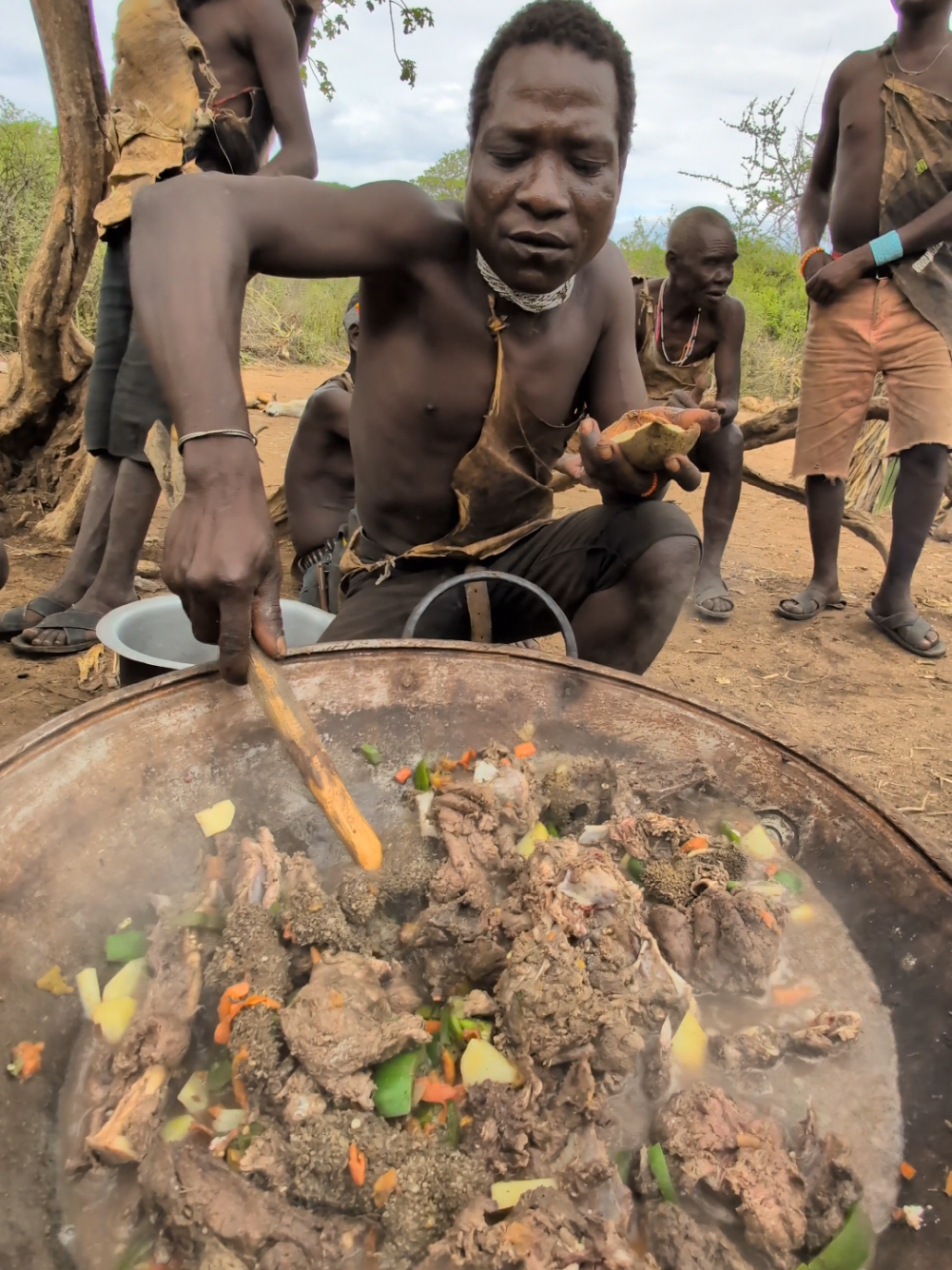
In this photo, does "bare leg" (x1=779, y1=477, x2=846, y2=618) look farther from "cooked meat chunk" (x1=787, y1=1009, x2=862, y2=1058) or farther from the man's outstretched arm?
"cooked meat chunk" (x1=787, y1=1009, x2=862, y2=1058)

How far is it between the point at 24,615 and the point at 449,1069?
2878 millimetres

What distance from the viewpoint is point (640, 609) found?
2121 mm

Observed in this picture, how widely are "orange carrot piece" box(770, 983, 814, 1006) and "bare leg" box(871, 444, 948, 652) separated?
10.6 feet

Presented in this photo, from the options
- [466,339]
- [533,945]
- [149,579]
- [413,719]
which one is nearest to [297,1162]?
[533,945]

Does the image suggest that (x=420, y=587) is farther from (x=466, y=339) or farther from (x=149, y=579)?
(x=149, y=579)

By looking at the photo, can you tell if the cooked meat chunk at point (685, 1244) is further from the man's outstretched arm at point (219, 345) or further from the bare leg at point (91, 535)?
the bare leg at point (91, 535)

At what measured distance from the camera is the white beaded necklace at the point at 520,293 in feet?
6.51

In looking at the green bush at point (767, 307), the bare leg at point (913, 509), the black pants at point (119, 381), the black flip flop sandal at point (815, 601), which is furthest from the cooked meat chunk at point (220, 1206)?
the green bush at point (767, 307)

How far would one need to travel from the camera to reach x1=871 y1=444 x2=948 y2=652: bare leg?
12.5ft

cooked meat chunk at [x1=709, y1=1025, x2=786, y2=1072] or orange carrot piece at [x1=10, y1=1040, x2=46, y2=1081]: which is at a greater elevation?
orange carrot piece at [x1=10, y1=1040, x2=46, y2=1081]

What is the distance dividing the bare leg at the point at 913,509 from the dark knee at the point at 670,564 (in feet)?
7.88

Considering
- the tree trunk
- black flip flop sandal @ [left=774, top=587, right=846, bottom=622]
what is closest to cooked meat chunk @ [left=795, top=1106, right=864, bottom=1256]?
black flip flop sandal @ [left=774, top=587, right=846, bottom=622]

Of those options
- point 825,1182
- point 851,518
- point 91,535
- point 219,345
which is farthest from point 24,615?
point 851,518

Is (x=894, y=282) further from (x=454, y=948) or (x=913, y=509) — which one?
(x=454, y=948)
